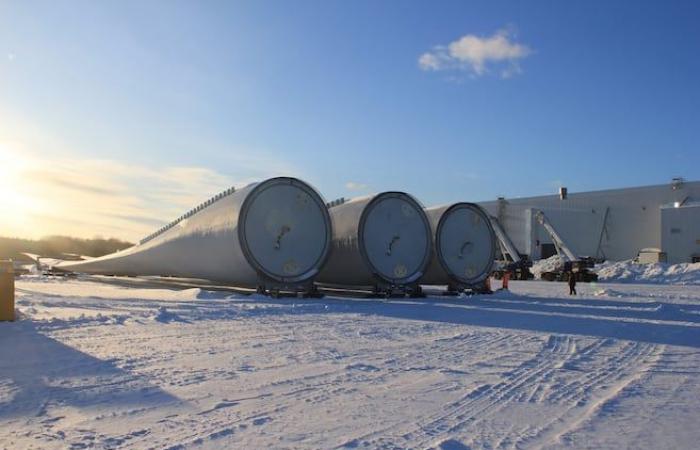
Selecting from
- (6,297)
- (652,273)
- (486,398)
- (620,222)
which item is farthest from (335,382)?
(620,222)

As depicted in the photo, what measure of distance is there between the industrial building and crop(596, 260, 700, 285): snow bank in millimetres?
4906

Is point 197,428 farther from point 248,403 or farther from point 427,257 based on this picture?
point 427,257

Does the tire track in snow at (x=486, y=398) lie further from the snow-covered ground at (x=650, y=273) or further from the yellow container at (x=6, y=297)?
the snow-covered ground at (x=650, y=273)

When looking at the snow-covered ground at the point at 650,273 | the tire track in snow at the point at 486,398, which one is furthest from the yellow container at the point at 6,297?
the snow-covered ground at the point at 650,273

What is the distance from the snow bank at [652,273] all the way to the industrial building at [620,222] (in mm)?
4906

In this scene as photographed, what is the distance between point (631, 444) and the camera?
455 centimetres

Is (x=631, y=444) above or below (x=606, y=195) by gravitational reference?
below

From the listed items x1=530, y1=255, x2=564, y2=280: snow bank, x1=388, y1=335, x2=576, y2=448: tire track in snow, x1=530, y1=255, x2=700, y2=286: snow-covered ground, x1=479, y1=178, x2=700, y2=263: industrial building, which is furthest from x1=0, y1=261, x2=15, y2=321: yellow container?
x1=479, y1=178, x2=700, y2=263: industrial building

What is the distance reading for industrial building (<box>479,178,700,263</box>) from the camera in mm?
39219

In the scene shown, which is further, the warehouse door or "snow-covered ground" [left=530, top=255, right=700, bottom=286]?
the warehouse door

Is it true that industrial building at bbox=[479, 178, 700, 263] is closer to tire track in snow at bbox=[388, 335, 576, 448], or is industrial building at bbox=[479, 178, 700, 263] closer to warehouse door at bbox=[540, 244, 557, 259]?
warehouse door at bbox=[540, 244, 557, 259]

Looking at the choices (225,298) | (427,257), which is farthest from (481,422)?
(427,257)

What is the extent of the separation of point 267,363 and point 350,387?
5.04ft

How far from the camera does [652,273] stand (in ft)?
110
